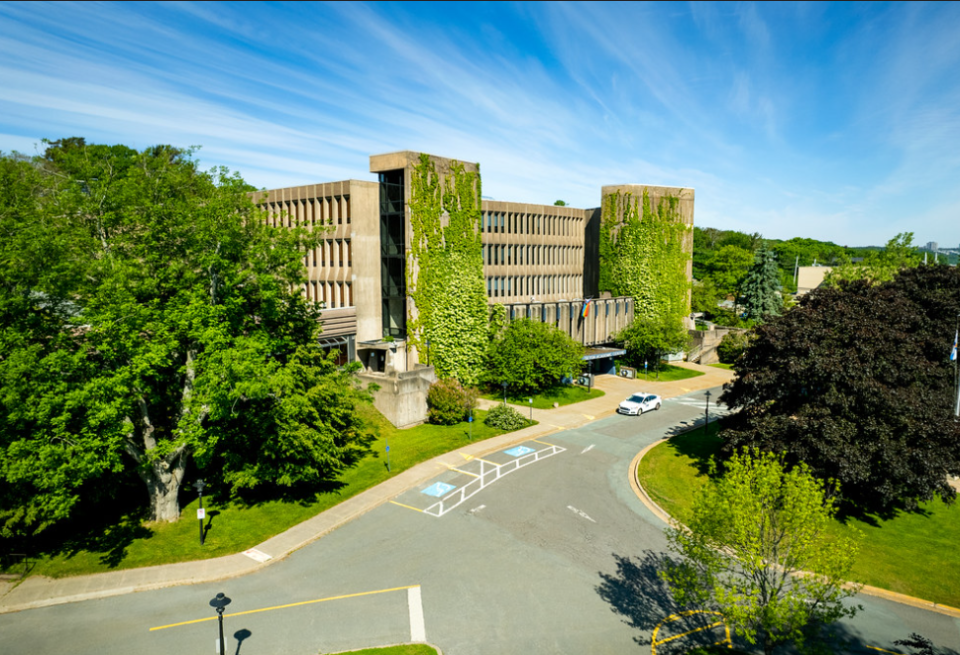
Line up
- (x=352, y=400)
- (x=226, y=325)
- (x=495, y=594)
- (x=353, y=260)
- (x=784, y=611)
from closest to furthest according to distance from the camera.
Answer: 1. (x=784, y=611)
2. (x=495, y=594)
3. (x=226, y=325)
4. (x=352, y=400)
5. (x=353, y=260)

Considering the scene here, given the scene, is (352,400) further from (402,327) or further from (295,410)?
(402,327)

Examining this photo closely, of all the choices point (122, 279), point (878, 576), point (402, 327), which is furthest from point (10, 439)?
point (878, 576)

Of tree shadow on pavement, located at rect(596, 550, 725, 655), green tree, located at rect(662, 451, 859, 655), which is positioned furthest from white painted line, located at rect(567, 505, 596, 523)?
green tree, located at rect(662, 451, 859, 655)

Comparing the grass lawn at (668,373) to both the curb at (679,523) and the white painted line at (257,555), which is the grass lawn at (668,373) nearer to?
the curb at (679,523)

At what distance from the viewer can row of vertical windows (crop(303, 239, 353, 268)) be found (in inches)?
1698

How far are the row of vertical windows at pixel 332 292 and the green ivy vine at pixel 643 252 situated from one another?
1239 inches

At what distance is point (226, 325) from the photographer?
22484 mm

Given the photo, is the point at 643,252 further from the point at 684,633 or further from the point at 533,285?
the point at 684,633

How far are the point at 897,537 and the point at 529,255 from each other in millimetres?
39606

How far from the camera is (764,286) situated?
234 feet

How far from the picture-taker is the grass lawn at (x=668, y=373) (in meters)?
55.4

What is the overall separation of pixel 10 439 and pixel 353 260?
1038 inches

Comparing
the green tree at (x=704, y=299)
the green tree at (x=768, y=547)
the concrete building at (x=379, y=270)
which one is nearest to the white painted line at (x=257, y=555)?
the green tree at (x=768, y=547)

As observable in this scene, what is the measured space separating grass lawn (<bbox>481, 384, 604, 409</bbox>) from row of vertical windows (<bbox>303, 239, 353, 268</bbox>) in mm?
15908
